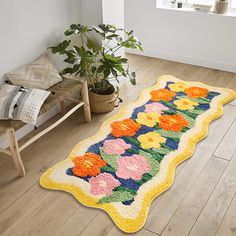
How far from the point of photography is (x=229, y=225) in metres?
1.93

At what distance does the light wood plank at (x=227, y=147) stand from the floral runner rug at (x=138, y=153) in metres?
0.17

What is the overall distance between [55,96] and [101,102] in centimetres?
60

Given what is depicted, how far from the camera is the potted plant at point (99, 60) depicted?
2658 mm

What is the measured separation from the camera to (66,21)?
2.86 meters

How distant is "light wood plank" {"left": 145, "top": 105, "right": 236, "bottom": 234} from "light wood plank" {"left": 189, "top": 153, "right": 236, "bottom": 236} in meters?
0.16

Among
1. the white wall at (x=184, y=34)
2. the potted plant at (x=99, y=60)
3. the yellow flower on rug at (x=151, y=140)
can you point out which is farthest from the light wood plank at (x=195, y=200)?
the white wall at (x=184, y=34)

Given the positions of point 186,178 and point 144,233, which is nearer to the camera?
point 144,233

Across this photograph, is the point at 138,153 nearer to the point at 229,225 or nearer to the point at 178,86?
the point at 229,225

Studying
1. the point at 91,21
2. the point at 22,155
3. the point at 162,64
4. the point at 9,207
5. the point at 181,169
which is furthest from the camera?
the point at 162,64

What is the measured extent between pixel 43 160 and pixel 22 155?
184 mm

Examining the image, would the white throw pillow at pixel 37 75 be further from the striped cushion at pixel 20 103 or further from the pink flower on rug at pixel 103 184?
the pink flower on rug at pixel 103 184

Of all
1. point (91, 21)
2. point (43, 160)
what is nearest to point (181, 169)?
point (43, 160)

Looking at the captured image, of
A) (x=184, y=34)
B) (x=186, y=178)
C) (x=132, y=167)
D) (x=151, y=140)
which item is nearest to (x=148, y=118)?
(x=151, y=140)

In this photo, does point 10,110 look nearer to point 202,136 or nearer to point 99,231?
point 99,231
